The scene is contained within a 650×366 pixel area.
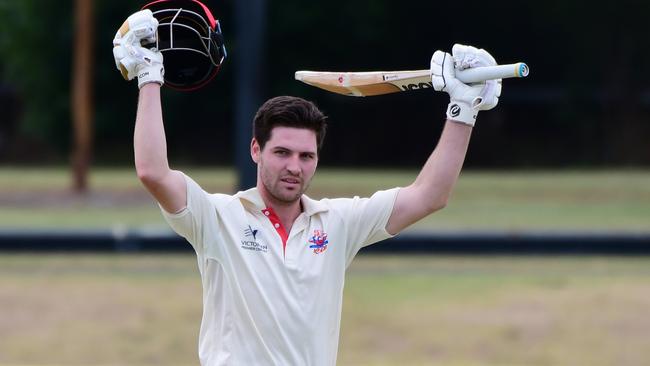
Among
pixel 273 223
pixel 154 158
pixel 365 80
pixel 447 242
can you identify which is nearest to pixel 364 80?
pixel 365 80

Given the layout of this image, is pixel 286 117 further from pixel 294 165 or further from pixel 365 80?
pixel 365 80

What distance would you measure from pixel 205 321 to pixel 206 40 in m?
1.02

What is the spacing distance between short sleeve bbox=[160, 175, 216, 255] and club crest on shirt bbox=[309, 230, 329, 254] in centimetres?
35

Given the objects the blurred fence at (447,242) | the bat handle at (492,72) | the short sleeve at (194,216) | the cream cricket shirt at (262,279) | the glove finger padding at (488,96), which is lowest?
the blurred fence at (447,242)

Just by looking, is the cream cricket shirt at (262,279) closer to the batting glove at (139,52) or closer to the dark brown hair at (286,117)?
the dark brown hair at (286,117)

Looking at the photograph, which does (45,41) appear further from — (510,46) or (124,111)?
(510,46)

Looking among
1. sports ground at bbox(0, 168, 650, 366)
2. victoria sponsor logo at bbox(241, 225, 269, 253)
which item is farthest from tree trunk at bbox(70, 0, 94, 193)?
victoria sponsor logo at bbox(241, 225, 269, 253)

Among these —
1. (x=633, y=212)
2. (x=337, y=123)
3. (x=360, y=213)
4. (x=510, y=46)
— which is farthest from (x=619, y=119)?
(x=360, y=213)

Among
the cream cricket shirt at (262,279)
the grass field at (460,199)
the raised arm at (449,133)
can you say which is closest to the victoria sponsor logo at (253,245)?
the cream cricket shirt at (262,279)

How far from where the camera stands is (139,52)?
14.9 ft

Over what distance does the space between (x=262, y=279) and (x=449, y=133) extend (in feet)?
2.82

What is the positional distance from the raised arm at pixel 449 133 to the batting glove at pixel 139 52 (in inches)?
37.8

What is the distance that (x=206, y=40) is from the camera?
488 centimetres

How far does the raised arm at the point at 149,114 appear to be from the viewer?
14.5 feet
